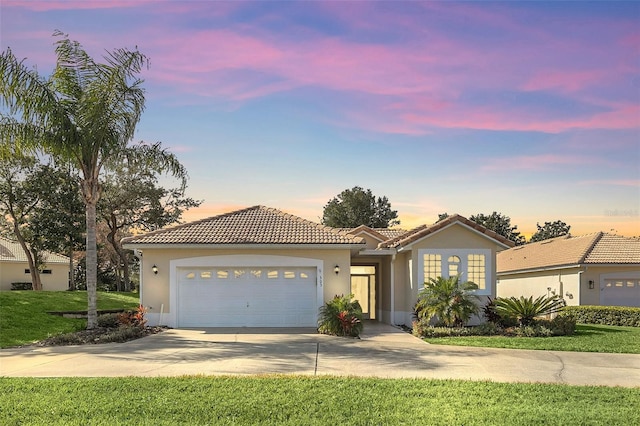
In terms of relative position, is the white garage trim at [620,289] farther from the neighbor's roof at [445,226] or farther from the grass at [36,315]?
the grass at [36,315]

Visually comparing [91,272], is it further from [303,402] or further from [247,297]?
[303,402]

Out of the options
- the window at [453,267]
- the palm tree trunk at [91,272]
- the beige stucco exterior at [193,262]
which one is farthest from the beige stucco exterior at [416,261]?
the palm tree trunk at [91,272]

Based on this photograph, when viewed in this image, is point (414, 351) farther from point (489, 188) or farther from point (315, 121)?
point (489, 188)

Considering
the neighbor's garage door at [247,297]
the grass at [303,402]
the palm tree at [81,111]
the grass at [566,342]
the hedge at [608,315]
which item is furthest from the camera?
the hedge at [608,315]

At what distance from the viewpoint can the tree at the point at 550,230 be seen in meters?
74.5

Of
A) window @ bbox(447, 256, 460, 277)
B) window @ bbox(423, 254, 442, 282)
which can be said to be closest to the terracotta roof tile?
window @ bbox(447, 256, 460, 277)

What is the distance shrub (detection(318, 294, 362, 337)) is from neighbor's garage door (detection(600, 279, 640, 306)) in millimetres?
14207

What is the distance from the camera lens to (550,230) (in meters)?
76.2

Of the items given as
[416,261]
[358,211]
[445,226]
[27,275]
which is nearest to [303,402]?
[416,261]

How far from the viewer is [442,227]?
20641 mm

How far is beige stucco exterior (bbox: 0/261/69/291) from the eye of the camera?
40.3m

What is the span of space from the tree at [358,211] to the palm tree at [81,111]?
4034cm

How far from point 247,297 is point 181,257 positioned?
2630 mm

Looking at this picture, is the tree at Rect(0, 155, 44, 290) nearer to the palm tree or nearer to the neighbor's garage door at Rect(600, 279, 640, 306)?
the palm tree
